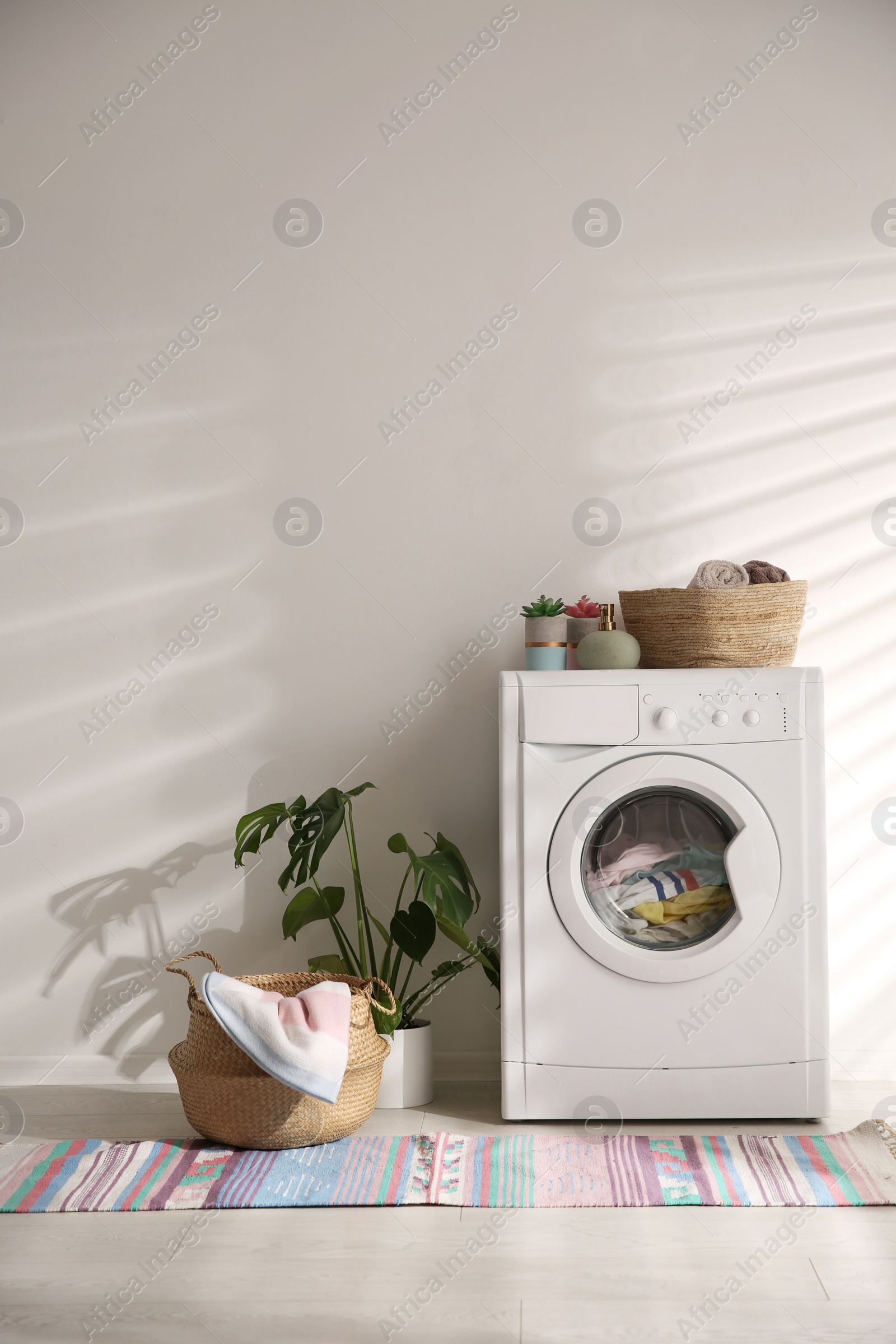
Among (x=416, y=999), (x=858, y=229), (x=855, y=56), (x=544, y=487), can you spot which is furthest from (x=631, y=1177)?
(x=855, y=56)

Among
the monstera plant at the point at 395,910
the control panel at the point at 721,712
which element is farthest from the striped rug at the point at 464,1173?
the control panel at the point at 721,712

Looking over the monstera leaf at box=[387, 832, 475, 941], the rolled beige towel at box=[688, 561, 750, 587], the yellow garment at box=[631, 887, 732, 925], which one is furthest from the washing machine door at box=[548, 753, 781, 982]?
the rolled beige towel at box=[688, 561, 750, 587]

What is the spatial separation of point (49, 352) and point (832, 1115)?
2.59 meters

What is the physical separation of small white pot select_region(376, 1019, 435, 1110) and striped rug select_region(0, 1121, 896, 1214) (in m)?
0.17

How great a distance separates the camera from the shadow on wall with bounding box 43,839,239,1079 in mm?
2535

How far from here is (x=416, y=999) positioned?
2375 millimetres

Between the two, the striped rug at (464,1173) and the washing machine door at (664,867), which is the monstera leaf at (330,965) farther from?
the washing machine door at (664,867)

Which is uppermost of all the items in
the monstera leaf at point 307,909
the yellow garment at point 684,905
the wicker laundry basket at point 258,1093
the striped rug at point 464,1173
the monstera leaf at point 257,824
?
the monstera leaf at point 257,824

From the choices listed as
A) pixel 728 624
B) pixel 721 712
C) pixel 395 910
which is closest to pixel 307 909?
pixel 395 910

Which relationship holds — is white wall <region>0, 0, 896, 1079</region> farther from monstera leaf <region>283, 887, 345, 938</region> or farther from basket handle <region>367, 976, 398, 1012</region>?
basket handle <region>367, 976, 398, 1012</region>

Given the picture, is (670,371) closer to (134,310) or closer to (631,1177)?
(134,310)

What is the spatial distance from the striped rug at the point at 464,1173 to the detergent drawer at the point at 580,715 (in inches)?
31.2

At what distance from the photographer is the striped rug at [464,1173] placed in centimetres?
177

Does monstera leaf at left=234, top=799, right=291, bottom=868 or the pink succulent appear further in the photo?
the pink succulent
